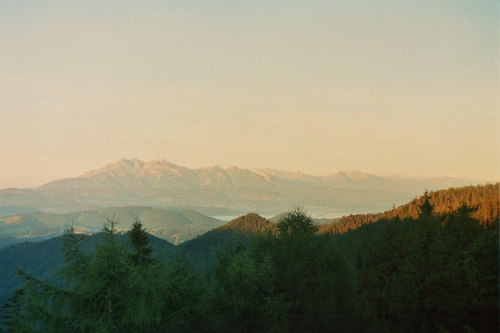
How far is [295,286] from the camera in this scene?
24.3 metres

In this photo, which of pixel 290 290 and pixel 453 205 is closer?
pixel 290 290

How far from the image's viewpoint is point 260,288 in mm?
24000

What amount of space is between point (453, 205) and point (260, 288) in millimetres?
51117

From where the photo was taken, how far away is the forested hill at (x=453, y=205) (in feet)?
200

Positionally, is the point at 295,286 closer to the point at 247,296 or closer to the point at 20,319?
the point at 247,296

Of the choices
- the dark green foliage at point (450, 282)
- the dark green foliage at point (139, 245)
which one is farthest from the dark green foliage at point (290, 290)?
the dark green foliage at point (139, 245)

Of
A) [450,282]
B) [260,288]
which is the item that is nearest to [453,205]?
[450,282]

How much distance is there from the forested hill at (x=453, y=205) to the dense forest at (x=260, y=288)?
11.7m

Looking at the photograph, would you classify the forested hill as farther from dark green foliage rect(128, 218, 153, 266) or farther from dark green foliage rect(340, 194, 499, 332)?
dark green foliage rect(128, 218, 153, 266)

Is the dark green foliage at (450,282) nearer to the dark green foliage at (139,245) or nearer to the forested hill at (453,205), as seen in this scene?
the forested hill at (453,205)

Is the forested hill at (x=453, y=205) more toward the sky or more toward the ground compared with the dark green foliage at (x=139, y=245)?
more toward the sky

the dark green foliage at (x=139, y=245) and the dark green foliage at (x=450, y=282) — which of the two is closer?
the dark green foliage at (x=450, y=282)

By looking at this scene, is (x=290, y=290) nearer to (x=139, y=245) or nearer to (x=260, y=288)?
(x=260, y=288)

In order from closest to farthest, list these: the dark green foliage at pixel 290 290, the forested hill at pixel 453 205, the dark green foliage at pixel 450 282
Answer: the dark green foliage at pixel 290 290, the dark green foliage at pixel 450 282, the forested hill at pixel 453 205
